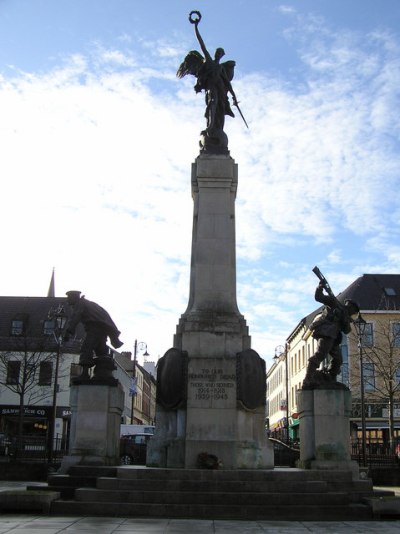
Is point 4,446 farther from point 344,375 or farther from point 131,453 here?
point 344,375

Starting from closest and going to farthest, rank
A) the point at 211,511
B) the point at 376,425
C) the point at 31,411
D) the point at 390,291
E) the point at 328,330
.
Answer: the point at 211,511 < the point at 328,330 < the point at 31,411 < the point at 376,425 < the point at 390,291

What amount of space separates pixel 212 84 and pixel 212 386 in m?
8.57

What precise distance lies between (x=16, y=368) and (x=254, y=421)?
37.0 metres

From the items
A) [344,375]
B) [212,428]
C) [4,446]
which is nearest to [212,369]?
[212,428]

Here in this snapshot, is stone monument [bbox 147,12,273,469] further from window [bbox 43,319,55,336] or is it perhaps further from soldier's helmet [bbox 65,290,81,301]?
window [bbox 43,319,55,336]

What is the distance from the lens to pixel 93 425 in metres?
14.5

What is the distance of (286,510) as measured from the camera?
11.4 meters

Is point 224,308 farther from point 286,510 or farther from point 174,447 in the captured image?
point 286,510

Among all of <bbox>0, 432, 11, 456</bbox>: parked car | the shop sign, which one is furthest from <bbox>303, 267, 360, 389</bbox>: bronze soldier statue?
the shop sign

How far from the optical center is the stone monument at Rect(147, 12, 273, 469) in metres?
14.3

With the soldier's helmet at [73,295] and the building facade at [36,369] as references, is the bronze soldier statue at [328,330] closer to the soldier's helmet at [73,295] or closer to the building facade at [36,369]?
the soldier's helmet at [73,295]

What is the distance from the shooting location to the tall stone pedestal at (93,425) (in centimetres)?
1424

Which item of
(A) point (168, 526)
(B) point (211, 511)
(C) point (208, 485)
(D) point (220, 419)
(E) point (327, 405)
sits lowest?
(A) point (168, 526)

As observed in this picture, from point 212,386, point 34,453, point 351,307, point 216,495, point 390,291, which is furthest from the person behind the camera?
point 390,291
